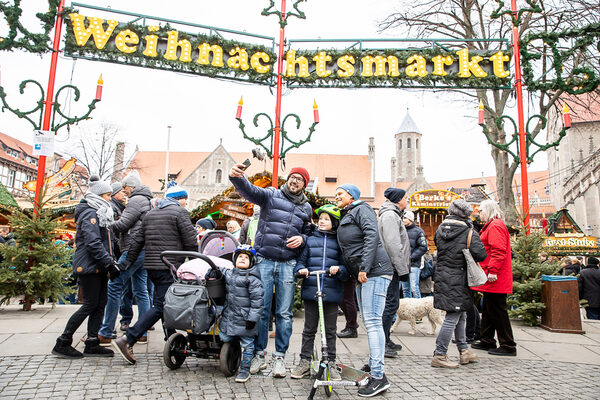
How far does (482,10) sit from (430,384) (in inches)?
658

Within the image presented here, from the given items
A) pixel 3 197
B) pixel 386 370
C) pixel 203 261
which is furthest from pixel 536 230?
pixel 3 197

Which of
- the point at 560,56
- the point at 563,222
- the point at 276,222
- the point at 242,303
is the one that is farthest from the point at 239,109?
the point at 563,222

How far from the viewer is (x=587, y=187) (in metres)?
35.9

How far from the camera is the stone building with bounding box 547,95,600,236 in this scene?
111 ft

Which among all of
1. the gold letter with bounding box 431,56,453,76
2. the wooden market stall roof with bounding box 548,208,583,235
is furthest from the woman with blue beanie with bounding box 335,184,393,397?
the wooden market stall roof with bounding box 548,208,583,235

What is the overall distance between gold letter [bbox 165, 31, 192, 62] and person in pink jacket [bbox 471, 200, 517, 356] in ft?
20.6

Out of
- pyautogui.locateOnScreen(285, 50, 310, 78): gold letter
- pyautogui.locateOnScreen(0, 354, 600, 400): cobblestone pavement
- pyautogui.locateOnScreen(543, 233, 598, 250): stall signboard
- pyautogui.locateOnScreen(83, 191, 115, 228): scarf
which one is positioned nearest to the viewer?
pyautogui.locateOnScreen(0, 354, 600, 400): cobblestone pavement

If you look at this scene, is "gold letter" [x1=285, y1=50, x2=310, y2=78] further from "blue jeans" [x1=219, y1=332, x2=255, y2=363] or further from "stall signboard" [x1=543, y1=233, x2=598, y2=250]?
"stall signboard" [x1=543, y1=233, x2=598, y2=250]

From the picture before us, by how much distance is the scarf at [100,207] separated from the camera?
470cm

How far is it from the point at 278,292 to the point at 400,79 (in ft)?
21.0

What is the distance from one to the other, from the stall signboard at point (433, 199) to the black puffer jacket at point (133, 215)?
1300 cm

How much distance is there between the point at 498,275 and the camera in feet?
17.7

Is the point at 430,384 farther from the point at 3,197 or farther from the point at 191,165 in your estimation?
the point at 191,165

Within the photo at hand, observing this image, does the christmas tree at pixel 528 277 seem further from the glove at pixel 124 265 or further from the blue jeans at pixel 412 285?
the glove at pixel 124 265
